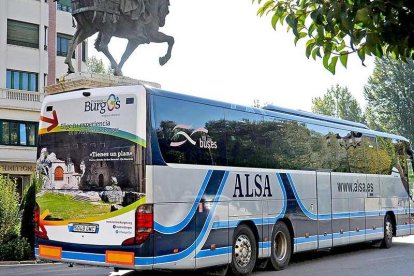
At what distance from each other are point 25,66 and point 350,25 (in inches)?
1458

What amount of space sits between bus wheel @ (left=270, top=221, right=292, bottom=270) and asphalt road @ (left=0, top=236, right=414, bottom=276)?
0.64 feet

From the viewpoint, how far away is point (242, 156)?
454 inches

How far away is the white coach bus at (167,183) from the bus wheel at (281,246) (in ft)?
0.08

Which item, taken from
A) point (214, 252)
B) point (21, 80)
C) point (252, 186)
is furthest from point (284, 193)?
point (21, 80)

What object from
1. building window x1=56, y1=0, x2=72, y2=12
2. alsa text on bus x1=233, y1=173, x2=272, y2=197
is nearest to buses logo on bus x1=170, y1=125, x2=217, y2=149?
alsa text on bus x1=233, y1=173, x2=272, y2=197

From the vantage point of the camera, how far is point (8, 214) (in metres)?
15.3

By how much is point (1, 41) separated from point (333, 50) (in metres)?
35.8

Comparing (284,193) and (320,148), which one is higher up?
(320,148)

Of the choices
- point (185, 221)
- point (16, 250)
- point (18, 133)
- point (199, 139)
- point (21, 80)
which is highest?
point (21, 80)

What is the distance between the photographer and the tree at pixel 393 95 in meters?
66.2

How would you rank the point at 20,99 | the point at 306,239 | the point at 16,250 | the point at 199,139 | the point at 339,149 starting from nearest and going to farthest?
the point at 199,139, the point at 306,239, the point at 16,250, the point at 339,149, the point at 20,99

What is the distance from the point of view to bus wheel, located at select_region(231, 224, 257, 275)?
11.1 metres

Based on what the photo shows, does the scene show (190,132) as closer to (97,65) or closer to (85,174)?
(85,174)

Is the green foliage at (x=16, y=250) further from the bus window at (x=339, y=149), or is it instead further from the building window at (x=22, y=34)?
the building window at (x=22, y=34)
